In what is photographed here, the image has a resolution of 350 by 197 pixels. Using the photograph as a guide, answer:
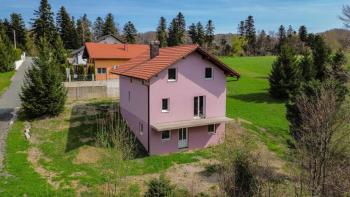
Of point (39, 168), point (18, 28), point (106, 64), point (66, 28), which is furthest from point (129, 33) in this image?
point (39, 168)

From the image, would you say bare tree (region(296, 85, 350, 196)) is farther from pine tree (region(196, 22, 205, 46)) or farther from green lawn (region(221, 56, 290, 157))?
pine tree (region(196, 22, 205, 46))

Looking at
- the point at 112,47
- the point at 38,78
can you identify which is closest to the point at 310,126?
the point at 38,78

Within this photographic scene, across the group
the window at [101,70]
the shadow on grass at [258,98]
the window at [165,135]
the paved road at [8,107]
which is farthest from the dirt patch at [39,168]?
the shadow on grass at [258,98]

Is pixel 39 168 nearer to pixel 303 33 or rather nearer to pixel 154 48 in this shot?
pixel 154 48

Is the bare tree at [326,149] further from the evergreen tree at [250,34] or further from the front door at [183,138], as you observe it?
the evergreen tree at [250,34]

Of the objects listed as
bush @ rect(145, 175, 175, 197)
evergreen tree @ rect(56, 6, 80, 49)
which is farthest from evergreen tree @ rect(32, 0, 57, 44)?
bush @ rect(145, 175, 175, 197)

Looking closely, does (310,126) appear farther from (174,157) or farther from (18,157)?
(18,157)
